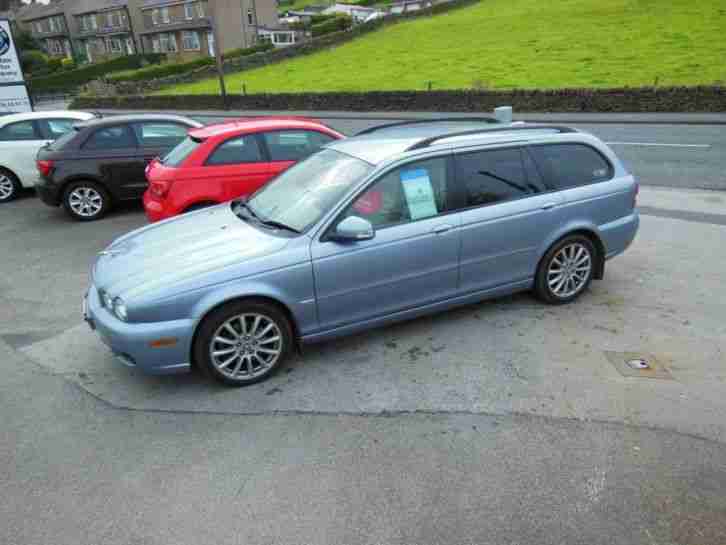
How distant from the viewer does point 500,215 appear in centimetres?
438

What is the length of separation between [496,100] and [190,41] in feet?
172

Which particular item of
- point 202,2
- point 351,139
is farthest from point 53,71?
point 351,139

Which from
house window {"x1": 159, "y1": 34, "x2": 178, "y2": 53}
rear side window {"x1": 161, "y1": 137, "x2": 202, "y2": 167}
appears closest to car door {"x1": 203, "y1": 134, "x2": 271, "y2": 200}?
rear side window {"x1": 161, "y1": 137, "x2": 202, "y2": 167}

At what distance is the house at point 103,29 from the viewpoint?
6662cm

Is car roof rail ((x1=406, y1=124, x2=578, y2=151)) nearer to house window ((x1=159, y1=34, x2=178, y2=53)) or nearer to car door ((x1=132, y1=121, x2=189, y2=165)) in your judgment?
car door ((x1=132, y1=121, x2=189, y2=165))

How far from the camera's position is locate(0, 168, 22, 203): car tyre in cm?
959

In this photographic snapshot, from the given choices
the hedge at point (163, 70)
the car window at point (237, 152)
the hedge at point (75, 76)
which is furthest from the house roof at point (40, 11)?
the car window at point (237, 152)

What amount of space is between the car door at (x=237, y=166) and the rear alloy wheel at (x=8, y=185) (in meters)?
5.49

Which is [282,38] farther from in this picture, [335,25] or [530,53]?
[530,53]

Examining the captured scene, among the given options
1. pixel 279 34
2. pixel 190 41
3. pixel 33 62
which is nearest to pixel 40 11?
pixel 33 62

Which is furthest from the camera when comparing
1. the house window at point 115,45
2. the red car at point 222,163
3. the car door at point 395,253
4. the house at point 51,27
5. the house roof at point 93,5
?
the house at point 51,27

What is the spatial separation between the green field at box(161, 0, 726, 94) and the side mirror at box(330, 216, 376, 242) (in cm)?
1949

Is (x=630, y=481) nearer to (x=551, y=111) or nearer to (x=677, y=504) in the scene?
(x=677, y=504)

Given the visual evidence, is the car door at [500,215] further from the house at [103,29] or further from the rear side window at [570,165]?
the house at [103,29]
